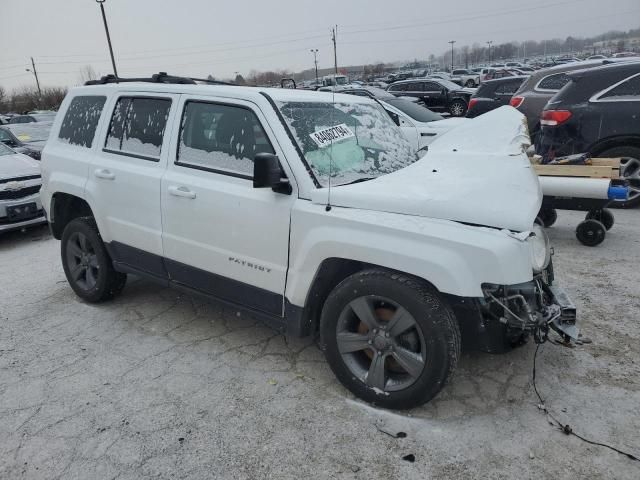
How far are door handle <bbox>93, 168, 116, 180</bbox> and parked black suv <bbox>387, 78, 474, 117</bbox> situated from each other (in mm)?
18507

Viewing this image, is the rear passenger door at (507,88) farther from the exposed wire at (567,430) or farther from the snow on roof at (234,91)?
the exposed wire at (567,430)

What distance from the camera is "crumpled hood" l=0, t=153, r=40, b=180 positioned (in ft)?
23.2

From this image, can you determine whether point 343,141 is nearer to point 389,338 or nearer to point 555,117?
point 389,338

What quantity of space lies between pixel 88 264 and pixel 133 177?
1284mm

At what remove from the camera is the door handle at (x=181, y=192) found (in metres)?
3.33

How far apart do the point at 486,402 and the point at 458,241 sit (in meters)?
1.12

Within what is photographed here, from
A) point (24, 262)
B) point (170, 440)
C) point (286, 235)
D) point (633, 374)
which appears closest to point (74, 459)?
point (170, 440)

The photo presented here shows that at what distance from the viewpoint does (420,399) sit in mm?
2695

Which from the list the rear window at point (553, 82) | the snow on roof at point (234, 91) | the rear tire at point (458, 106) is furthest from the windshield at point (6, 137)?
the rear tire at point (458, 106)

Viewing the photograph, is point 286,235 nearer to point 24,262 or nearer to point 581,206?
point 581,206

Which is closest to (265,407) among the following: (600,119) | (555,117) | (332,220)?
(332,220)

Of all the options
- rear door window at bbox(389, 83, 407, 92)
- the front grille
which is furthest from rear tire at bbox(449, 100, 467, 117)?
the front grille

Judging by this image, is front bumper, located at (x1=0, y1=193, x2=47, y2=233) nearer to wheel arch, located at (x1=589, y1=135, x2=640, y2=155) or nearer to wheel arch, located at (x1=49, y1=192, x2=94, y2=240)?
wheel arch, located at (x1=49, y1=192, x2=94, y2=240)

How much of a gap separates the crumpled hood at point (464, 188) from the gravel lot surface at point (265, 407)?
1.15 meters
